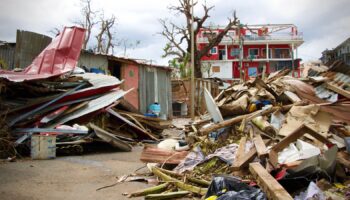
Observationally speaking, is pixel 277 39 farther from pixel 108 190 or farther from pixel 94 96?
pixel 108 190

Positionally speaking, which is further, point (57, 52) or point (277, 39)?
point (277, 39)

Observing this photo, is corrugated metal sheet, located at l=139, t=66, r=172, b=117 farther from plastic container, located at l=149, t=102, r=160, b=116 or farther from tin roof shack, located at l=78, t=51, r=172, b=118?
plastic container, located at l=149, t=102, r=160, b=116

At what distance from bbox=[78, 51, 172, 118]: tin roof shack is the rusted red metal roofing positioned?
103 inches

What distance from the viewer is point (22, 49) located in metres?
10.0

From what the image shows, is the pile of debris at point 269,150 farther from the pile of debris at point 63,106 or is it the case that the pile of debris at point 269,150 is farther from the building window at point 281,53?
the building window at point 281,53

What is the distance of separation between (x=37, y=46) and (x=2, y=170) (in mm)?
6118

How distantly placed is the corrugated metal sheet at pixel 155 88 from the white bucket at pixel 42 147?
845cm

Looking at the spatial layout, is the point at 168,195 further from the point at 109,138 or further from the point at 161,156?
the point at 109,138

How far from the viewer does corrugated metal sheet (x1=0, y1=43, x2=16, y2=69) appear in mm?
10297

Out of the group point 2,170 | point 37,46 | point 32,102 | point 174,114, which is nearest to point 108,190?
point 2,170

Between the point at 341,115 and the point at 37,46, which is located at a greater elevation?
the point at 37,46

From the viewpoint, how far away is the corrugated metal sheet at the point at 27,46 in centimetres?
992

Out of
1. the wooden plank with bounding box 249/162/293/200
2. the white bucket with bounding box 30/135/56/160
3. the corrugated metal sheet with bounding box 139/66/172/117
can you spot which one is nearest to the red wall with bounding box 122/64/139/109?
the corrugated metal sheet with bounding box 139/66/172/117

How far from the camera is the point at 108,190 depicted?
4.52m
